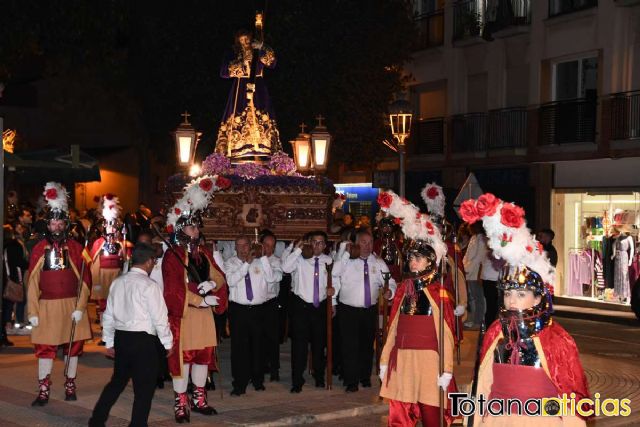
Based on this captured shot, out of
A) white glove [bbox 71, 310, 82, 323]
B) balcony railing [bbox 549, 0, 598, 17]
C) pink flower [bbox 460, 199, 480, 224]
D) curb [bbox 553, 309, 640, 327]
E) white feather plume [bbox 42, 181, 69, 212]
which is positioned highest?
balcony railing [bbox 549, 0, 598, 17]

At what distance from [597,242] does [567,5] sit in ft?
22.5

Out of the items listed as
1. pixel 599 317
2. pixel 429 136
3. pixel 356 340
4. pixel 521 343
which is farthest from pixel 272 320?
pixel 429 136

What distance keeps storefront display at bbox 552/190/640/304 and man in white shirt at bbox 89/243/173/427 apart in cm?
1546

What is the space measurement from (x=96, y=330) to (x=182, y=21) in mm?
9881

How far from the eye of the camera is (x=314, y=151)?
1722 cm

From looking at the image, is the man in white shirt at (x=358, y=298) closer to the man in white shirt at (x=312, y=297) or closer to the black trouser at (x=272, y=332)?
the man in white shirt at (x=312, y=297)

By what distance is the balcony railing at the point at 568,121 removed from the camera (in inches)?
1053

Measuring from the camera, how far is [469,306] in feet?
66.2

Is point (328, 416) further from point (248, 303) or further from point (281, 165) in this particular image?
point (281, 165)

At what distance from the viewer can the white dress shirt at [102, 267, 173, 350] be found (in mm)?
8898

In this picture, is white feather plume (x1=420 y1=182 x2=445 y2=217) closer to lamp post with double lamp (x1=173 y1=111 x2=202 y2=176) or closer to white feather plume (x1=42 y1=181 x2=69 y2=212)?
lamp post with double lamp (x1=173 y1=111 x2=202 y2=176)

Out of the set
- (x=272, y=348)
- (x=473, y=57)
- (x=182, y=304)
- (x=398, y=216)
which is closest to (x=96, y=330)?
(x=272, y=348)

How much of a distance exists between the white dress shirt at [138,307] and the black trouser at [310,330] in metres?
3.63

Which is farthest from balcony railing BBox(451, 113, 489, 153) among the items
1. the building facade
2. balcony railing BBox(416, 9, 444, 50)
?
balcony railing BBox(416, 9, 444, 50)
